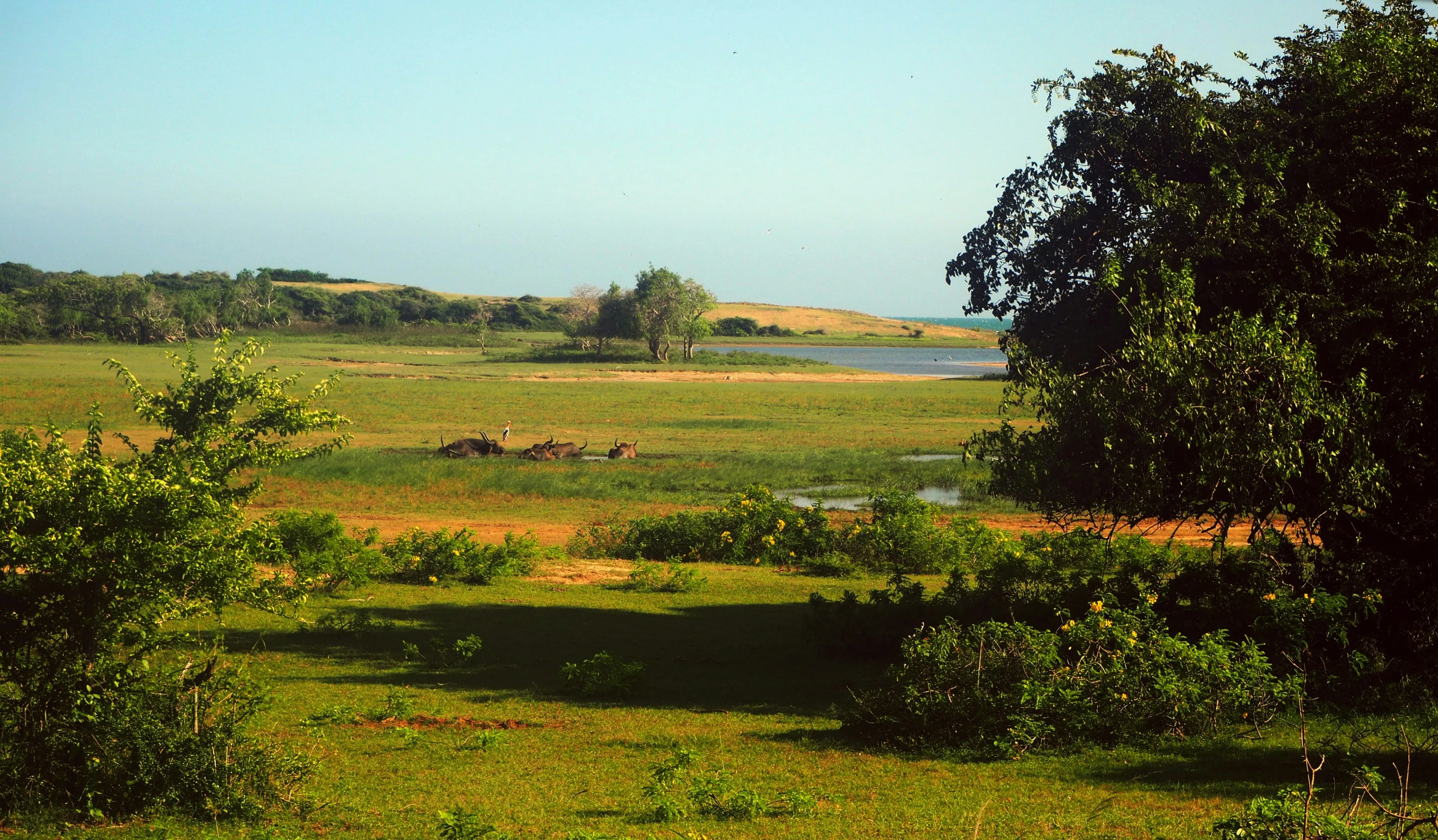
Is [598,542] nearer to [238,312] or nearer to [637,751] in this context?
[637,751]

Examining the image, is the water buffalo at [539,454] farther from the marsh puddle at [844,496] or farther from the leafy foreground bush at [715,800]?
the leafy foreground bush at [715,800]

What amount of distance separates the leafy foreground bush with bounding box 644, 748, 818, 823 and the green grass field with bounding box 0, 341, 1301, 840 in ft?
0.45

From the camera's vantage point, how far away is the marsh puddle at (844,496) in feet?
95.4

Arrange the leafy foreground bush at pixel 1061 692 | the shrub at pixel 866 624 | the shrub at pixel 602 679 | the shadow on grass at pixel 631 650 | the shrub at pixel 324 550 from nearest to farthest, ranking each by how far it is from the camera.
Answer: the leafy foreground bush at pixel 1061 692 < the shrub at pixel 602 679 < the shadow on grass at pixel 631 650 < the shrub at pixel 866 624 < the shrub at pixel 324 550

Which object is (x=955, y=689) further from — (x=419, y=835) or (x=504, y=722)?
(x=419, y=835)

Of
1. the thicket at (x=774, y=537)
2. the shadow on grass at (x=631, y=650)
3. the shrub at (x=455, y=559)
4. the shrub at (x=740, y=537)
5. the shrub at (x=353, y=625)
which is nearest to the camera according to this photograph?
the shadow on grass at (x=631, y=650)

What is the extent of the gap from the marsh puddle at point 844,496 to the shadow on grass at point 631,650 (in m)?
11.1

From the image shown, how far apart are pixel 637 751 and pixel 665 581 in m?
9.11

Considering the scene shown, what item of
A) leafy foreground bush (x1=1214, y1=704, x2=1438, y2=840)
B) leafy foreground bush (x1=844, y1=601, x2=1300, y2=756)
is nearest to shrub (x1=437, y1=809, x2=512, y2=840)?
leafy foreground bush (x1=1214, y1=704, x2=1438, y2=840)

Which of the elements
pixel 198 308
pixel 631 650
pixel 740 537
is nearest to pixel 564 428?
pixel 740 537

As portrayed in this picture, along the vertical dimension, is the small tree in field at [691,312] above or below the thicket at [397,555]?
above

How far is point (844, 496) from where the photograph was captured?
3042cm

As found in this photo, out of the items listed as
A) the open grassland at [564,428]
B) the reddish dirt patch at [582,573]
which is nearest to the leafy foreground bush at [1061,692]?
the reddish dirt patch at [582,573]

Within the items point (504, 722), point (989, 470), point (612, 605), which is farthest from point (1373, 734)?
point (989, 470)
